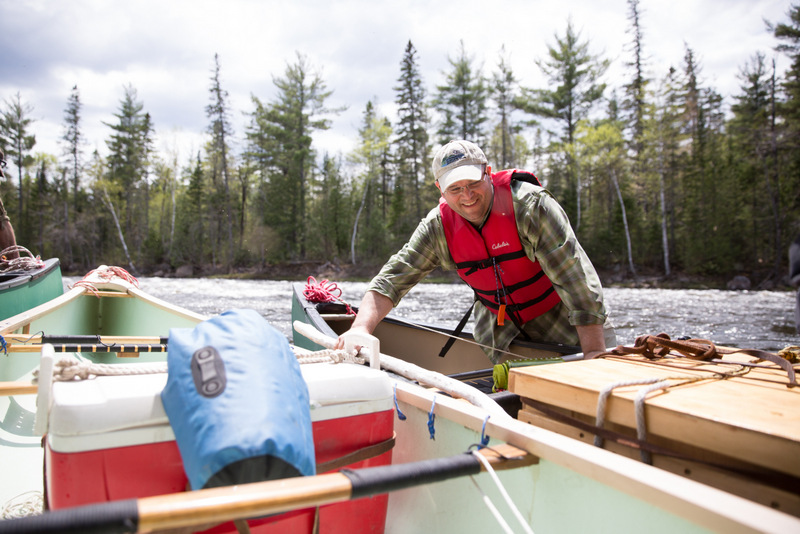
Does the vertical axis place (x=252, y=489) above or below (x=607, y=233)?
below

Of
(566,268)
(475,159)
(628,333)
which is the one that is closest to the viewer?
(566,268)

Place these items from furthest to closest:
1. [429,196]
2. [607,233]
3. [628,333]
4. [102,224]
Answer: [102,224]
[429,196]
[607,233]
[628,333]

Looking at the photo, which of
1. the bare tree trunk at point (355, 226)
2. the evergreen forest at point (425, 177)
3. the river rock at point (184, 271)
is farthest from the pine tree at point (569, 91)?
the river rock at point (184, 271)

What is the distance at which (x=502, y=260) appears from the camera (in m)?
2.48

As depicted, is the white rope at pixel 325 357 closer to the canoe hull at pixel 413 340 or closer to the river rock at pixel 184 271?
the canoe hull at pixel 413 340

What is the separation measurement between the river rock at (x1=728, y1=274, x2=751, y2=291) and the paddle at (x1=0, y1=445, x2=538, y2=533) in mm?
25118

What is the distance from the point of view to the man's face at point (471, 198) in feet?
7.57

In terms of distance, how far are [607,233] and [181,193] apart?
34116mm

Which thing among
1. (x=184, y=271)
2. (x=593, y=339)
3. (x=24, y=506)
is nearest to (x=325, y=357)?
(x=593, y=339)

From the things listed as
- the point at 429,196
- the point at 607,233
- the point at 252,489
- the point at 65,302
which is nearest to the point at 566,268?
the point at 252,489

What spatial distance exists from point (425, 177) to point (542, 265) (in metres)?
32.5

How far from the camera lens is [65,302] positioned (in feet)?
13.6

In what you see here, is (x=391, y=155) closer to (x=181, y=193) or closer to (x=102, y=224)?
(x=181, y=193)

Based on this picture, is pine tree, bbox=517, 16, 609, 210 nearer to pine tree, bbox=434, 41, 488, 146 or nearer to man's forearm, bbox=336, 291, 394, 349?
pine tree, bbox=434, 41, 488, 146
